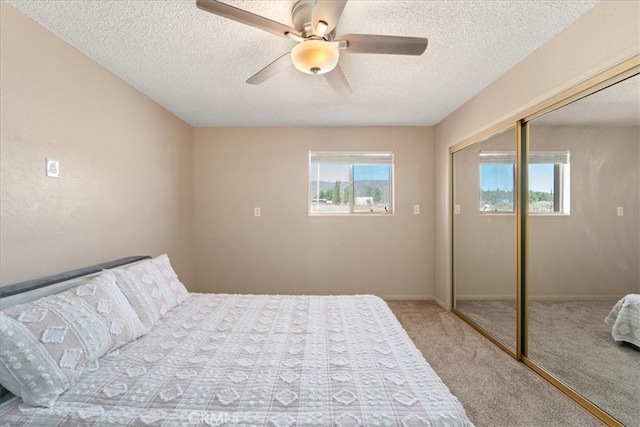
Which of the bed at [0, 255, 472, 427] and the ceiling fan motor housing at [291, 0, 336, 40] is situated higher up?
the ceiling fan motor housing at [291, 0, 336, 40]

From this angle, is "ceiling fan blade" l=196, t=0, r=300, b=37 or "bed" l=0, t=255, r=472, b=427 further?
"ceiling fan blade" l=196, t=0, r=300, b=37

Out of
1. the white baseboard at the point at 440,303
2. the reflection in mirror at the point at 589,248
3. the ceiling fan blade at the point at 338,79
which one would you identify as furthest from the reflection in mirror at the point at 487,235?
the ceiling fan blade at the point at 338,79

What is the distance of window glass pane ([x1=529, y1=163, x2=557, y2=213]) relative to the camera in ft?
6.81

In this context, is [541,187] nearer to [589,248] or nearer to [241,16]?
[589,248]

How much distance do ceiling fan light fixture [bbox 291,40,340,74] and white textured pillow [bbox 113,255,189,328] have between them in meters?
1.67

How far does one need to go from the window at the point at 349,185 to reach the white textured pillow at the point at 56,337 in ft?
8.89

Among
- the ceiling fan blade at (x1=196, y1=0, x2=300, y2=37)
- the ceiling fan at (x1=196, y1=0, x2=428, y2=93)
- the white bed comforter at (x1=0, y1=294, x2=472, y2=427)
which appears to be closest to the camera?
the white bed comforter at (x1=0, y1=294, x2=472, y2=427)

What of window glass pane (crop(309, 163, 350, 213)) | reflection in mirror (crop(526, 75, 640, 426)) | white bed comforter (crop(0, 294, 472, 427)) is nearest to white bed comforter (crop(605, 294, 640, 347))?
reflection in mirror (crop(526, 75, 640, 426))

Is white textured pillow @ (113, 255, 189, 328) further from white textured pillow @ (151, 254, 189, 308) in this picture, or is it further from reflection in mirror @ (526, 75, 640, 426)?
reflection in mirror @ (526, 75, 640, 426)

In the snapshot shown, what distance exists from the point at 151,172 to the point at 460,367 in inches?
132

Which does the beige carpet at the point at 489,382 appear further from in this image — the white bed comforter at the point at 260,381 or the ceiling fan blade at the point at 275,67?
the ceiling fan blade at the point at 275,67

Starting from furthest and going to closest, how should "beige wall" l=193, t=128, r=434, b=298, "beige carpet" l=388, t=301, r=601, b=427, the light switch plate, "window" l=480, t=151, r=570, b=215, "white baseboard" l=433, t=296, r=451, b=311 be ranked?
"beige wall" l=193, t=128, r=434, b=298 → "white baseboard" l=433, t=296, r=451, b=311 → "window" l=480, t=151, r=570, b=215 → the light switch plate → "beige carpet" l=388, t=301, r=601, b=427

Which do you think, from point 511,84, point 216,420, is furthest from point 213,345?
point 511,84

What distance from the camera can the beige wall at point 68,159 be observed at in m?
1.59
